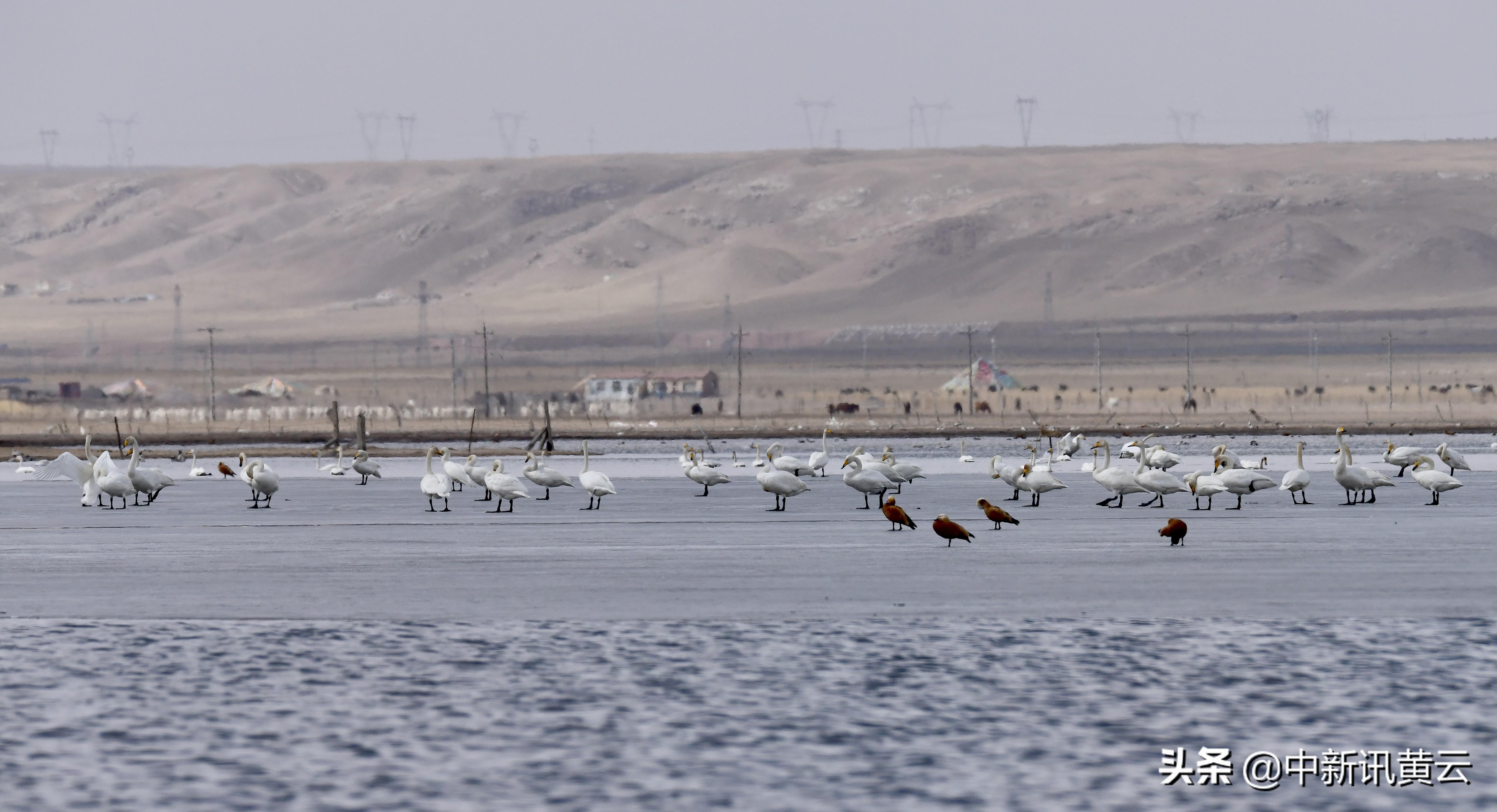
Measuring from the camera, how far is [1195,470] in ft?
174

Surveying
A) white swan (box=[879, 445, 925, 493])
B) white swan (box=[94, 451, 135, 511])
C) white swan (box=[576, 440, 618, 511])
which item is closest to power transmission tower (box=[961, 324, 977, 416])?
white swan (box=[879, 445, 925, 493])

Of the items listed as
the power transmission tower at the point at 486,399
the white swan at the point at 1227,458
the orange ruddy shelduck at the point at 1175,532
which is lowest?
the orange ruddy shelduck at the point at 1175,532

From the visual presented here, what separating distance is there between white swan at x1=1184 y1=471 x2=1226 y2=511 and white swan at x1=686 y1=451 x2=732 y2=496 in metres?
10.1

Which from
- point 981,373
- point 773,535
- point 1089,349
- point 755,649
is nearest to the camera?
point 755,649

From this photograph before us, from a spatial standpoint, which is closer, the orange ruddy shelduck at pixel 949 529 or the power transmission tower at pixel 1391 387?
the orange ruddy shelduck at pixel 949 529

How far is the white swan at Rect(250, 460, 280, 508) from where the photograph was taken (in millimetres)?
38406

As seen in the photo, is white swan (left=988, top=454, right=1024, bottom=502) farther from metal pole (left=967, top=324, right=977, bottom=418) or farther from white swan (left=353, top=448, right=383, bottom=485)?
metal pole (left=967, top=324, right=977, bottom=418)

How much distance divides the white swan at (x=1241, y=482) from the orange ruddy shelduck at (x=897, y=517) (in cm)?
633

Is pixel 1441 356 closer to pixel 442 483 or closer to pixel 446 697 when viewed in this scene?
pixel 442 483

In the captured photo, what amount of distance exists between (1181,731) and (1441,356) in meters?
176

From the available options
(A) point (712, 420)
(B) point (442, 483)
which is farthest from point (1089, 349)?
(B) point (442, 483)

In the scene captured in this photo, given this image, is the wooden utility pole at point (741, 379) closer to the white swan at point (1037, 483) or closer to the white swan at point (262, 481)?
the white swan at point (262, 481)

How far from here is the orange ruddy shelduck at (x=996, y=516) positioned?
30328mm

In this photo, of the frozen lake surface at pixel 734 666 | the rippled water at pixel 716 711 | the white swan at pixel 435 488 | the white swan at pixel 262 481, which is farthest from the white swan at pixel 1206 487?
the white swan at pixel 262 481
